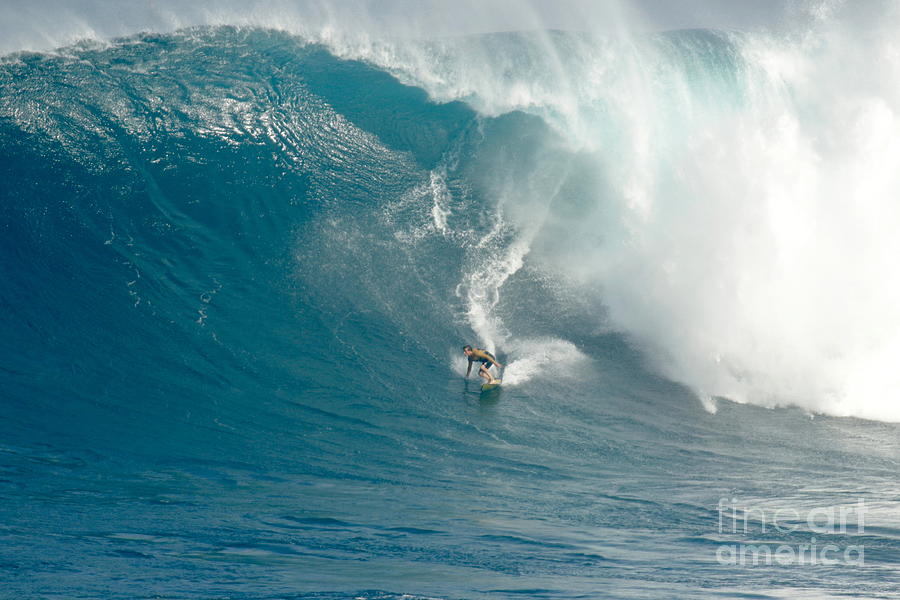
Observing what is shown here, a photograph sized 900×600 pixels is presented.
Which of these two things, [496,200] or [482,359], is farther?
[496,200]

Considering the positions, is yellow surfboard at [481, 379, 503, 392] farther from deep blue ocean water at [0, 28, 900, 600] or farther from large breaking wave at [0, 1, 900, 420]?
large breaking wave at [0, 1, 900, 420]

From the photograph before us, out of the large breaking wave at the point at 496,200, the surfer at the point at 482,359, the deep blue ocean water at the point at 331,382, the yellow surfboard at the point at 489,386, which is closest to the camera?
the deep blue ocean water at the point at 331,382

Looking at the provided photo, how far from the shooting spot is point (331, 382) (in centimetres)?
1070

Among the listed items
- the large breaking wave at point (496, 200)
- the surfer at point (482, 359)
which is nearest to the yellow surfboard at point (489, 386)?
the surfer at point (482, 359)

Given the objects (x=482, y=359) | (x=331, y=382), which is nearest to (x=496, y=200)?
(x=482, y=359)

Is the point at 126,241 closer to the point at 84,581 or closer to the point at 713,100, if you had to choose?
the point at 84,581

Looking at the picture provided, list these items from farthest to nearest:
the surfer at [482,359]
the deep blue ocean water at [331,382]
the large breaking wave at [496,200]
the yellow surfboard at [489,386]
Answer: the large breaking wave at [496,200], the surfer at [482,359], the yellow surfboard at [489,386], the deep blue ocean water at [331,382]

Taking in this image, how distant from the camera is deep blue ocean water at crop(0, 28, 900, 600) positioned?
21.4 feet

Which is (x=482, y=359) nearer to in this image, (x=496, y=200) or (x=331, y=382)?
(x=331, y=382)

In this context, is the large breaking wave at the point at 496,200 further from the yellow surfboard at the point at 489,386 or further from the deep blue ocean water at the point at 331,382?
the yellow surfboard at the point at 489,386

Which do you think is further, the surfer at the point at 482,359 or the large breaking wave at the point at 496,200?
the large breaking wave at the point at 496,200

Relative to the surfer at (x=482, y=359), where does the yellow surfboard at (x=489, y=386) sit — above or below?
below

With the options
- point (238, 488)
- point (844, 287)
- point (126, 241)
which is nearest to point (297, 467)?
point (238, 488)

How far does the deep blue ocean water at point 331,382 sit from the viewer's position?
653cm
